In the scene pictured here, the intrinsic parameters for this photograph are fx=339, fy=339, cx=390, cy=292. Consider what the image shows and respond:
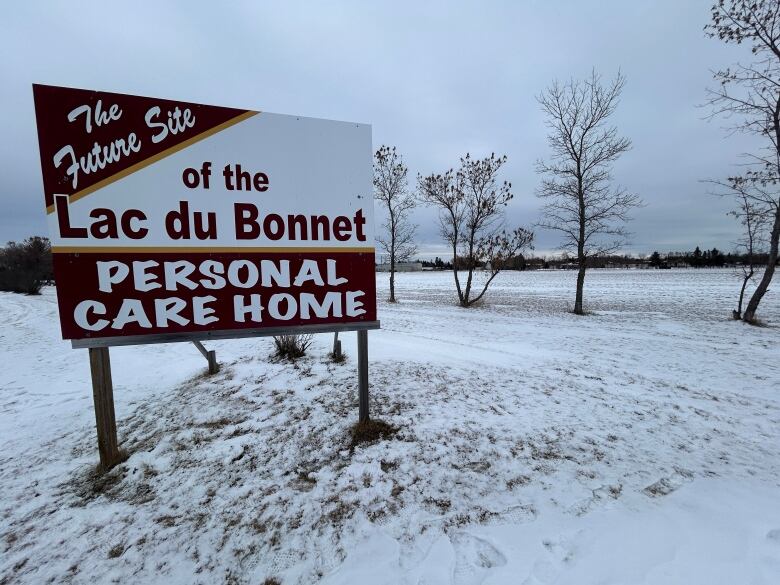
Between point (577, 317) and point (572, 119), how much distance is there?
8.92m

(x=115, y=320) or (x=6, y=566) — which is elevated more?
(x=115, y=320)

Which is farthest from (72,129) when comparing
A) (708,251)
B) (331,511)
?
(708,251)

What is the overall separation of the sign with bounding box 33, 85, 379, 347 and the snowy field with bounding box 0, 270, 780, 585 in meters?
1.37

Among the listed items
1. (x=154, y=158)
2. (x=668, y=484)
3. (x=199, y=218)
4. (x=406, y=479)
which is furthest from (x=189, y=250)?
(x=668, y=484)

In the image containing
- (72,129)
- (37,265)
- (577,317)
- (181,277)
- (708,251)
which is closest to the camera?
(72,129)

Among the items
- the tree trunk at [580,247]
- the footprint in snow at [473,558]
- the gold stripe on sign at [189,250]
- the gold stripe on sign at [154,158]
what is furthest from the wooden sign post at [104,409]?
the tree trunk at [580,247]

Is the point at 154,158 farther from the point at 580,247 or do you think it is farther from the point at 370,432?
the point at 580,247

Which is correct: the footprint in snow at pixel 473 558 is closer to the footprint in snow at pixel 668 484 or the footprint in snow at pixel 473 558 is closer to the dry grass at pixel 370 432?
the dry grass at pixel 370 432

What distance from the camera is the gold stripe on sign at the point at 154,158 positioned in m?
3.01

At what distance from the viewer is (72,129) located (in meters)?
2.97

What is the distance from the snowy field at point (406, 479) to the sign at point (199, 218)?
137 centimetres

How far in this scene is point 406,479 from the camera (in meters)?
3.07

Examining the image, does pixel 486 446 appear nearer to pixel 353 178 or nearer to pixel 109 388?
pixel 353 178

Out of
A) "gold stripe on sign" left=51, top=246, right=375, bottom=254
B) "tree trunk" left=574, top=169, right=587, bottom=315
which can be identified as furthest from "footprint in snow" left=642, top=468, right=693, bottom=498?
"tree trunk" left=574, top=169, right=587, bottom=315
